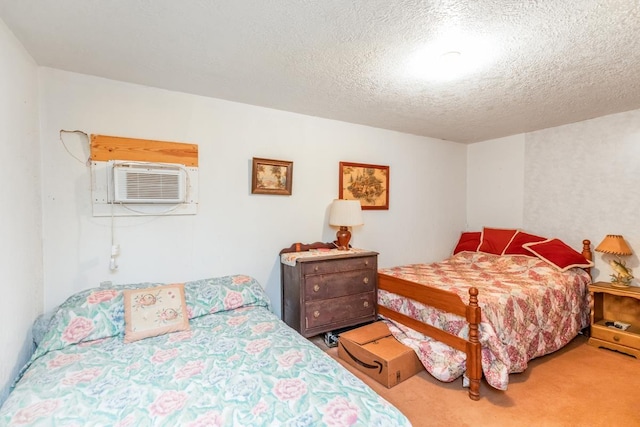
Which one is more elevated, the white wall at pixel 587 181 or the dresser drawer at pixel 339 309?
the white wall at pixel 587 181

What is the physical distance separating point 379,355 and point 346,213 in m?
1.28

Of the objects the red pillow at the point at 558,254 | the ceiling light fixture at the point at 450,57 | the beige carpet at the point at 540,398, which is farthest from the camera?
the red pillow at the point at 558,254

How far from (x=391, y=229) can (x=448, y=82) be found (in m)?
1.85

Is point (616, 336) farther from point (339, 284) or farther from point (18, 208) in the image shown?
point (18, 208)

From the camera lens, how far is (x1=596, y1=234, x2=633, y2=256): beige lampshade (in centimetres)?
290

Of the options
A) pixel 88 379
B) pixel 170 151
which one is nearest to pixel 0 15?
pixel 170 151

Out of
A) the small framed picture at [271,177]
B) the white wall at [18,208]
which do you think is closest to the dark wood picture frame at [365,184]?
the small framed picture at [271,177]

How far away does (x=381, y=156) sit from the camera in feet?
11.9

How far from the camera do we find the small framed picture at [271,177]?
9.16 ft

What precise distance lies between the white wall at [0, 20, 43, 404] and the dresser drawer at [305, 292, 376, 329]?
1.79m

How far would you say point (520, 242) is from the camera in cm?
355

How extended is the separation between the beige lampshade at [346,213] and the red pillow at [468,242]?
1.81m

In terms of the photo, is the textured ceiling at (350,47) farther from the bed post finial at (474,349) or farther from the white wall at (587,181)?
the bed post finial at (474,349)

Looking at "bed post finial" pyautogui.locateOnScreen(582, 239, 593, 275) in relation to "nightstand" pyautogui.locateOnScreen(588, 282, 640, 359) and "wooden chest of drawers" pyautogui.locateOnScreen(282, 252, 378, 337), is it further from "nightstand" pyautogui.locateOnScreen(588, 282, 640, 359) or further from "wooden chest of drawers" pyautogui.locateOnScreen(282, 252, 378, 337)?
"wooden chest of drawers" pyautogui.locateOnScreen(282, 252, 378, 337)
